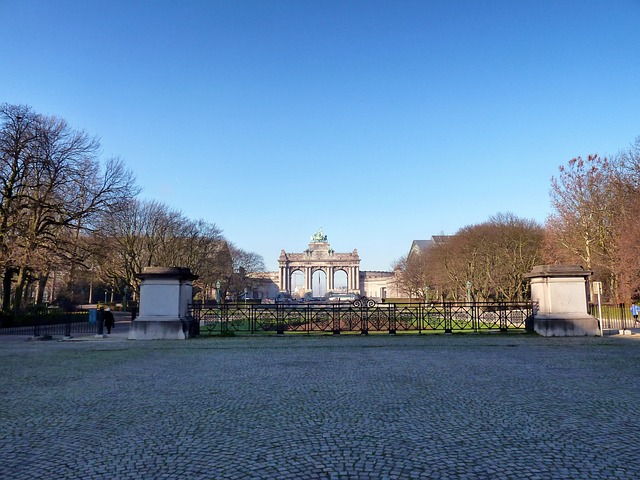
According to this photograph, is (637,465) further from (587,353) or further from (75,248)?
(75,248)

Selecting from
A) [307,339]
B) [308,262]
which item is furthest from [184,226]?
[308,262]

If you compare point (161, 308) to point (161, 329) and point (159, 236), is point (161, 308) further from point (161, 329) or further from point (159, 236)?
point (159, 236)

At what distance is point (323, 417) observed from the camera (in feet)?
22.3

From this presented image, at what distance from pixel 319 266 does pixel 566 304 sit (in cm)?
14319

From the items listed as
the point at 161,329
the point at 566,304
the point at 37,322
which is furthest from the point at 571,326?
the point at 37,322

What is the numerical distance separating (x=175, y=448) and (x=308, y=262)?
514 feet

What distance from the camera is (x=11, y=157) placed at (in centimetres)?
2812

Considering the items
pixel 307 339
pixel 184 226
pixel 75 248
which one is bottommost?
pixel 307 339

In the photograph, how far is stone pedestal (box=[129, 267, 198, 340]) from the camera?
757 inches

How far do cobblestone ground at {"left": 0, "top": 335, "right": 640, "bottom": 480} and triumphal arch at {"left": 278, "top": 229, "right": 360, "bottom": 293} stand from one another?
147 metres

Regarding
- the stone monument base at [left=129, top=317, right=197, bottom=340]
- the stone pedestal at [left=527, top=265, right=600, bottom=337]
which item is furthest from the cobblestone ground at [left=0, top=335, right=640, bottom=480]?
the stone pedestal at [left=527, top=265, right=600, bottom=337]

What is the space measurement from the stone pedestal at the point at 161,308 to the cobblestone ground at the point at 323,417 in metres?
6.05

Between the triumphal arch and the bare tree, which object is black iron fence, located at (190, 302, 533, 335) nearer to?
the bare tree

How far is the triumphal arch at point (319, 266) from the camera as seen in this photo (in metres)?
160
